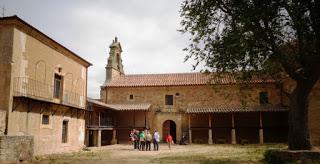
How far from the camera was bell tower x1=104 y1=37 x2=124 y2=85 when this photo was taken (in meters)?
32.8

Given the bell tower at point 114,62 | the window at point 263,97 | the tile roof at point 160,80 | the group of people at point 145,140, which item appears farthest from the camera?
the bell tower at point 114,62

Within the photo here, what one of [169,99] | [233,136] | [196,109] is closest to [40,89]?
[196,109]

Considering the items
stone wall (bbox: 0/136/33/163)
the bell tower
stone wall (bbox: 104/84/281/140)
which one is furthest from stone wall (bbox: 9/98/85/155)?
the bell tower

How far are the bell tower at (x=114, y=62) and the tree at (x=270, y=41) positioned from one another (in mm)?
20524

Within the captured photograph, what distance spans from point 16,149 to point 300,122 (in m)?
11.1

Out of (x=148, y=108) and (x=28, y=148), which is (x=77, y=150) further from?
(x=148, y=108)

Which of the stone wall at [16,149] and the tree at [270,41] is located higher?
the tree at [270,41]

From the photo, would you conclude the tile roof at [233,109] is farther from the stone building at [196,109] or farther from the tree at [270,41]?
the tree at [270,41]

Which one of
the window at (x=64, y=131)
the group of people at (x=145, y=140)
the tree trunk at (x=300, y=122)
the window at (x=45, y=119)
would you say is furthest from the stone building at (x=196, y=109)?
the tree trunk at (x=300, y=122)

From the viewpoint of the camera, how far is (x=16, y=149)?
493 inches

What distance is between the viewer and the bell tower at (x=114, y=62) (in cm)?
3278

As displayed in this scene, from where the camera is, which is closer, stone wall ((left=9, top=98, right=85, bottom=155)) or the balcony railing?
the balcony railing

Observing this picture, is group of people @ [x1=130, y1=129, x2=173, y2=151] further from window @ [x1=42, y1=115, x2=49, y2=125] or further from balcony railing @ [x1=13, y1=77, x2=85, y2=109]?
window @ [x1=42, y1=115, x2=49, y2=125]

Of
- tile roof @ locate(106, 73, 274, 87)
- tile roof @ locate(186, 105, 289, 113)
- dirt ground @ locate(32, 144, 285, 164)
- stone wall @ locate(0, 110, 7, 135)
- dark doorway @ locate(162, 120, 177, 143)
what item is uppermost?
tile roof @ locate(106, 73, 274, 87)
